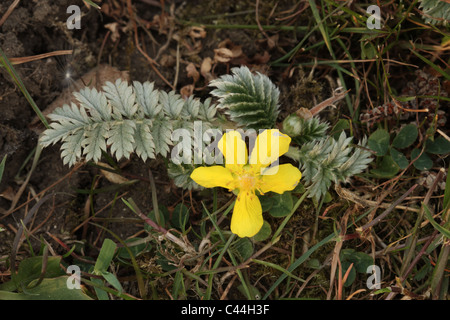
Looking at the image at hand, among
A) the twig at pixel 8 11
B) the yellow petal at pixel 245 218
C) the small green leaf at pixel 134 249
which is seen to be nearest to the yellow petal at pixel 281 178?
the yellow petal at pixel 245 218

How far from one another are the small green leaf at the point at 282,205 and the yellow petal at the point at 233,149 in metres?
0.39

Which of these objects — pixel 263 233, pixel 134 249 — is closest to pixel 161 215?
pixel 134 249

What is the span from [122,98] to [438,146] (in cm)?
179

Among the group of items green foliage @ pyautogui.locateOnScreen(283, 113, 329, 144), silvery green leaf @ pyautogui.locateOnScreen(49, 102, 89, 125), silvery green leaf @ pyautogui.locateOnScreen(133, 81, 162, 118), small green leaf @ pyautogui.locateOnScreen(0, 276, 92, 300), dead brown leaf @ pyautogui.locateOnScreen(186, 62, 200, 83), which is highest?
dead brown leaf @ pyautogui.locateOnScreen(186, 62, 200, 83)

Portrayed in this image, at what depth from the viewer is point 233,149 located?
2262 mm

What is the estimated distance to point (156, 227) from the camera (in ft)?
8.04

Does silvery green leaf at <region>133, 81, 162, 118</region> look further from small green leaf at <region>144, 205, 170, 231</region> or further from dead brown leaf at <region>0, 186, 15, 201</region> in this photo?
dead brown leaf at <region>0, 186, 15, 201</region>

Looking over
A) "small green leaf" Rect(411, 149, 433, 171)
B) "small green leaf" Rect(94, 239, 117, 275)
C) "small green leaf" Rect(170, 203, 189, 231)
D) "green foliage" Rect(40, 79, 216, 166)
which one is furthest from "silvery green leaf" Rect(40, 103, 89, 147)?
"small green leaf" Rect(411, 149, 433, 171)

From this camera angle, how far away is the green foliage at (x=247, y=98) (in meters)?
2.40

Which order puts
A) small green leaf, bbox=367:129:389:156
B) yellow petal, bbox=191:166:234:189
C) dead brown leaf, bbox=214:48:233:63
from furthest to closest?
dead brown leaf, bbox=214:48:233:63, small green leaf, bbox=367:129:389:156, yellow petal, bbox=191:166:234:189

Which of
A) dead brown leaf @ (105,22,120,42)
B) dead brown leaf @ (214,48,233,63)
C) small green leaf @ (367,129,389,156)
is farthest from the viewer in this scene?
dead brown leaf @ (105,22,120,42)

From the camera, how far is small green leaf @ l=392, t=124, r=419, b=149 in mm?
2580

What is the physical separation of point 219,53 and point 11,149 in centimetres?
136

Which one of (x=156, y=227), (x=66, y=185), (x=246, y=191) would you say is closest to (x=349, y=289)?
(x=246, y=191)
